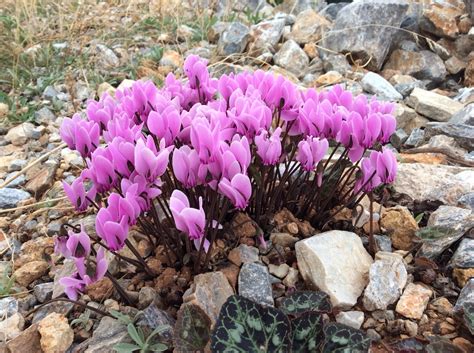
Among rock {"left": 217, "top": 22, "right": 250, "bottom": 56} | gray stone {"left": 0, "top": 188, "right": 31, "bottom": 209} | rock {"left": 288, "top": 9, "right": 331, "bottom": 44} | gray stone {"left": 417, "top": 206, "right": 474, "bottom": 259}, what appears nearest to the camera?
gray stone {"left": 417, "top": 206, "right": 474, "bottom": 259}

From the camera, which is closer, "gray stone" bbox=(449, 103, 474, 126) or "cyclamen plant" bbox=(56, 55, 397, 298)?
"cyclamen plant" bbox=(56, 55, 397, 298)

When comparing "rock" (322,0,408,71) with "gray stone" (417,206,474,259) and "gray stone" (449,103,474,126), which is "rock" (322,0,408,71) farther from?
"gray stone" (417,206,474,259)

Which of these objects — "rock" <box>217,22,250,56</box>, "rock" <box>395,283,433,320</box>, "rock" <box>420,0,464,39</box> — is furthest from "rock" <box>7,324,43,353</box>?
"rock" <box>420,0,464,39</box>

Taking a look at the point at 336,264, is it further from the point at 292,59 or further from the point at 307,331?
the point at 292,59

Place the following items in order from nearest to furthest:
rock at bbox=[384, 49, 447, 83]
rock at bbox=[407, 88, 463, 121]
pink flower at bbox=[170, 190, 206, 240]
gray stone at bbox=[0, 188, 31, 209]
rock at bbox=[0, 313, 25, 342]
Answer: pink flower at bbox=[170, 190, 206, 240] < rock at bbox=[0, 313, 25, 342] < gray stone at bbox=[0, 188, 31, 209] < rock at bbox=[407, 88, 463, 121] < rock at bbox=[384, 49, 447, 83]

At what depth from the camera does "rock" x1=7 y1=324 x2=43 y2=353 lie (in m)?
1.82

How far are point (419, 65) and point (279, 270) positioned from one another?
2958 millimetres

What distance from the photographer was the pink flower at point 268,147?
1.77 metres

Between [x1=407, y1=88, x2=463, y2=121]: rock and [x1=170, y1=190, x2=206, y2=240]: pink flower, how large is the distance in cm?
240

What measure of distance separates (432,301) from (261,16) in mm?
3978

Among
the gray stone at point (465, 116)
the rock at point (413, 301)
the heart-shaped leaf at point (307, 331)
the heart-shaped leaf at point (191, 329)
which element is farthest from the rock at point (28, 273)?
the gray stone at point (465, 116)

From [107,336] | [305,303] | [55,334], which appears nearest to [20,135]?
[55,334]

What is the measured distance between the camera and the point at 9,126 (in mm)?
3811

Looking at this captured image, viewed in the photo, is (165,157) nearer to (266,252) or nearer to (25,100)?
(266,252)
